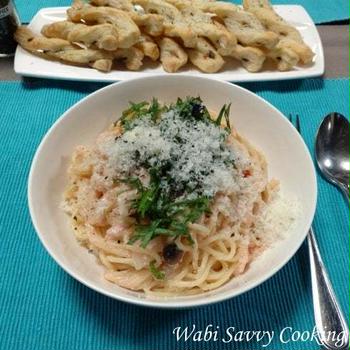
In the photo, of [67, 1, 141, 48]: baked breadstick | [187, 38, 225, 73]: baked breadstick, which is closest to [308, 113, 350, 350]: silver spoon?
[187, 38, 225, 73]: baked breadstick

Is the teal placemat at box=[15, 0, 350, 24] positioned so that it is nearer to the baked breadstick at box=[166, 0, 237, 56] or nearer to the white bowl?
the baked breadstick at box=[166, 0, 237, 56]

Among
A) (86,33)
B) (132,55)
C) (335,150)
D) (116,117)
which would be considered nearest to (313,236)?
(335,150)

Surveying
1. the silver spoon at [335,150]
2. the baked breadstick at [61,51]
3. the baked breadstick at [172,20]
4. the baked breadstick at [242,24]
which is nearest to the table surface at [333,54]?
the baked breadstick at [61,51]

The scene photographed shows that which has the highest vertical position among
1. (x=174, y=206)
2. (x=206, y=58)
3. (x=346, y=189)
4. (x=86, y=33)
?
(x=86, y=33)

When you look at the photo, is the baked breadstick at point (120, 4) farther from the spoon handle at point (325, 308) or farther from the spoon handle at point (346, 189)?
the spoon handle at point (325, 308)

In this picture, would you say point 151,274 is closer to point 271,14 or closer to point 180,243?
point 180,243

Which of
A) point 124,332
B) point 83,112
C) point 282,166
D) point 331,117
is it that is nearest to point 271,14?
point 331,117

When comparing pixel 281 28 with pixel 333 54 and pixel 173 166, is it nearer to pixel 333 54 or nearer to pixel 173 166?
pixel 333 54
